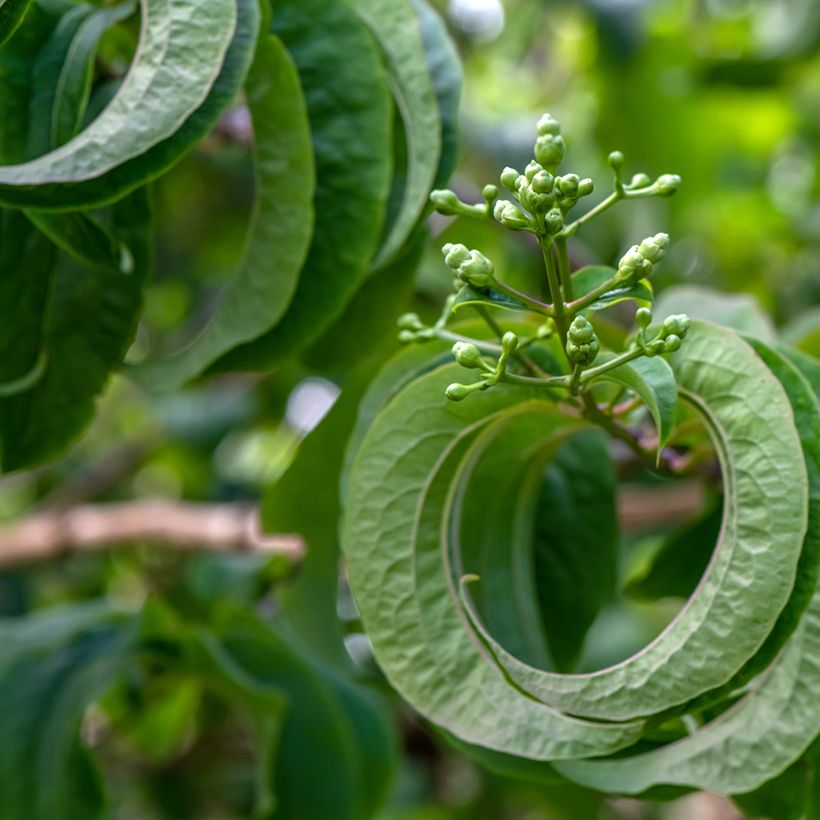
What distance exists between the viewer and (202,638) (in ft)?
2.19

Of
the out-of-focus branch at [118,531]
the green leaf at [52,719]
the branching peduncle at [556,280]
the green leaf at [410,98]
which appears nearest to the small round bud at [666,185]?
the branching peduncle at [556,280]

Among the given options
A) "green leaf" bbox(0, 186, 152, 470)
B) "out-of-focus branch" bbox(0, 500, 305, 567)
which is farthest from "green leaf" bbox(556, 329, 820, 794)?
"out-of-focus branch" bbox(0, 500, 305, 567)

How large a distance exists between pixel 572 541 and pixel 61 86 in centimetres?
31

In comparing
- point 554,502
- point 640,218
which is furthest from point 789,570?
point 640,218

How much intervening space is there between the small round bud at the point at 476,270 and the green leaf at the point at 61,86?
180mm

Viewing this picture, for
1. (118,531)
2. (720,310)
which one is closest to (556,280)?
(720,310)

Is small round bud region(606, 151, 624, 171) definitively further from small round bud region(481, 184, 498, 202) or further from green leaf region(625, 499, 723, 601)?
green leaf region(625, 499, 723, 601)

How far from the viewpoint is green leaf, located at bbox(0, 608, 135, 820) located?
0.62 meters

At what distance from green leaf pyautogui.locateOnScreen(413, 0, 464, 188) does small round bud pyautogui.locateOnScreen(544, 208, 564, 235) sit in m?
0.18

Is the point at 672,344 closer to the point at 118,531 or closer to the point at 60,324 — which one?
the point at 60,324

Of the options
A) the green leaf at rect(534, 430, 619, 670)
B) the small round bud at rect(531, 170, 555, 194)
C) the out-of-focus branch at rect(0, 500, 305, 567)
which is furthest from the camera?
the out-of-focus branch at rect(0, 500, 305, 567)

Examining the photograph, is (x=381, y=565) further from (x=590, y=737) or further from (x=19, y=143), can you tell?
(x=19, y=143)

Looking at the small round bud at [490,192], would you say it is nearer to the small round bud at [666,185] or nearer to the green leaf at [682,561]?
the small round bud at [666,185]

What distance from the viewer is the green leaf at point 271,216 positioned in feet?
1.58
